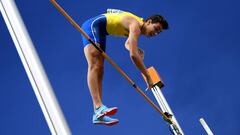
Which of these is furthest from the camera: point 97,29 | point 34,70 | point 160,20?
point 97,29

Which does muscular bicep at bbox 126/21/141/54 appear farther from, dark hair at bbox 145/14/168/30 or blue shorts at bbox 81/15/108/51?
blue shorts at bbox 81/15/108/51

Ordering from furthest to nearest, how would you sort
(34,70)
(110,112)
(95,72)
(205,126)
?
1. (205,126)
2. (95,72)
3. (110,112)
4. (34,70)

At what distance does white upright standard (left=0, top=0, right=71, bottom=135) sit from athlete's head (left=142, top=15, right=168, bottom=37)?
9.78 feet

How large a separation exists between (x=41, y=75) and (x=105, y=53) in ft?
9.29

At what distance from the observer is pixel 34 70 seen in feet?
6.57

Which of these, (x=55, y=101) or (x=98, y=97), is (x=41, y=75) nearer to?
(x=55, y=101)

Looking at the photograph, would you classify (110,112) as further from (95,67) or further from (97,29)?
(97,29)

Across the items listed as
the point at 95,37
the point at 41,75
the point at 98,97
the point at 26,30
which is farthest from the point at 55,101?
the point at 95,37

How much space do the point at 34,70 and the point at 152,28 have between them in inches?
127

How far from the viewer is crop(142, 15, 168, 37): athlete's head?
16.5ft

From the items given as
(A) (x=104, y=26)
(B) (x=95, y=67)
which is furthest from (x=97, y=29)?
(B) (x=95, y=67)

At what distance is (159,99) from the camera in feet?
24.6

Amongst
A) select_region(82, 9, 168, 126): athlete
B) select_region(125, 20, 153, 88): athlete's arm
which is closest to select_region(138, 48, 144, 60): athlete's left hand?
select_region(82, 9, 168, 126): athlete

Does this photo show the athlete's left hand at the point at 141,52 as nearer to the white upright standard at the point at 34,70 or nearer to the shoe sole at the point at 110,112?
the shoe sole at the point at 110,112
